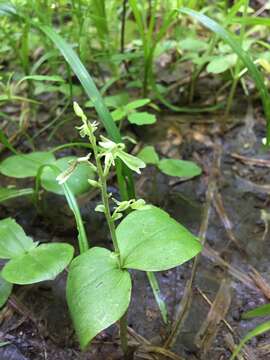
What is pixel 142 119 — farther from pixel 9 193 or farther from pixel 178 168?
pixel 9 193

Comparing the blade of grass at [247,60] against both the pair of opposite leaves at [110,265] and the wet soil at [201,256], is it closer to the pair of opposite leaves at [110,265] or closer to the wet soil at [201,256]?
the wet soil at [201,256]

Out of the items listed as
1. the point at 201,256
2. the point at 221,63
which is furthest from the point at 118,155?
the point at 221,63

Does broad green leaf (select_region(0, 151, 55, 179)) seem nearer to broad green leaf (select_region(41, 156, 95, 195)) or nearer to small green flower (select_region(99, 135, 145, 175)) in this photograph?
broad green leaf (select_region(41, 156, 95, 195))

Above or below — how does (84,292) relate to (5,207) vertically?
above

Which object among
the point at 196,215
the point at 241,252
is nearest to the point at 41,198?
the point at 196,215

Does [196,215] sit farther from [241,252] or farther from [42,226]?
[42,226]

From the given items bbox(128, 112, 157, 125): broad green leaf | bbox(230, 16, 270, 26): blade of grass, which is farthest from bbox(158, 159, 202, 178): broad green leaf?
bbox(230, 16, 270, 26): blade of grass
